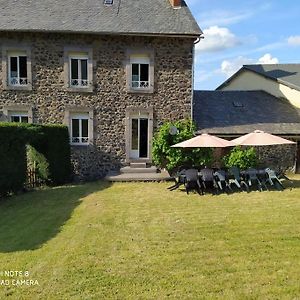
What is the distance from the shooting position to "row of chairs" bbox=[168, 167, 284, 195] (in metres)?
12.9

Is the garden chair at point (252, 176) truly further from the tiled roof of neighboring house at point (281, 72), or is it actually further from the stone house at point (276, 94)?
the tiled roof of neighboring house at point (281, 72)

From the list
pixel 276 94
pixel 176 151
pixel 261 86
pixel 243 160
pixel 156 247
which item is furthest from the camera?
pixel 261 86

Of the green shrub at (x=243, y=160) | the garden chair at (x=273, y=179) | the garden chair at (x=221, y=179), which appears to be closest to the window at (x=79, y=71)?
the green shrub at (x=243, y=160)

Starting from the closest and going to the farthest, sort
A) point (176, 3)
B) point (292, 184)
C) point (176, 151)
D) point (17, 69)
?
point (292, 184) → point (176, 151) → point (17, 69) → point (176, 3)

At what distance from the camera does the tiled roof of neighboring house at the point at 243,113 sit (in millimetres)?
18219

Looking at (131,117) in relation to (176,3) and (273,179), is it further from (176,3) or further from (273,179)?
(273,179)

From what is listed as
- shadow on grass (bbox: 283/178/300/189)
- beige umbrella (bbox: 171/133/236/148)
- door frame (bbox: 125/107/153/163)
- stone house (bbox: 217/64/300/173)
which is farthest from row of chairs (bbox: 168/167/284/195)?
stone house (bbox: 217/64/300/173)

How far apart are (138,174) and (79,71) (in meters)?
5.45

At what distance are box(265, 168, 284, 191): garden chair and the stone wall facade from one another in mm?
5307

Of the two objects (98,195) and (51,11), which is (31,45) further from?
(98,195)

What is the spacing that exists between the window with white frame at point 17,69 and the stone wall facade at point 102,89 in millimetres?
291

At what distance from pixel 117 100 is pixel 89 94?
1.31m

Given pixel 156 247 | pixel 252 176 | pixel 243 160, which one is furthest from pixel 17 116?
pixel 156 247

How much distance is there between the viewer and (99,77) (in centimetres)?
1722
